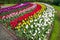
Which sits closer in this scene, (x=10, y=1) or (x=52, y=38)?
(x=52, y=38)

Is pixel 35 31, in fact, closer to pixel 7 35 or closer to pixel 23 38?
pixel 23 38

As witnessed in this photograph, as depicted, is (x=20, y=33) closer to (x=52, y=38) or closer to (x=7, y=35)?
(x=7, y=35)

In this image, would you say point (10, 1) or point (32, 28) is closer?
point (32, 28)

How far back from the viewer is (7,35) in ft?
33.3

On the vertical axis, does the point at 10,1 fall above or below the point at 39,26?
below

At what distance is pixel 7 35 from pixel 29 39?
55.4 inches

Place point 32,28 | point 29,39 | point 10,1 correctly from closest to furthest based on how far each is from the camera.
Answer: point 29,39
point 32,28
point 10,1

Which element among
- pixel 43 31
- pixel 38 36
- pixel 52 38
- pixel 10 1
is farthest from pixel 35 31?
pixel 10 1

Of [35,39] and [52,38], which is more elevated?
[35,39]

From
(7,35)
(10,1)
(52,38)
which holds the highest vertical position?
(7,35)

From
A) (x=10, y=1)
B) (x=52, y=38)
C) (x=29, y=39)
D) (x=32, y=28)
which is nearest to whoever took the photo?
(x=29, y=39)

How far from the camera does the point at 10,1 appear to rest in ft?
122

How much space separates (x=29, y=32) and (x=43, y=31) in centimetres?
119

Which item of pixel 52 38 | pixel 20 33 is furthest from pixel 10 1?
pixel 20 33
